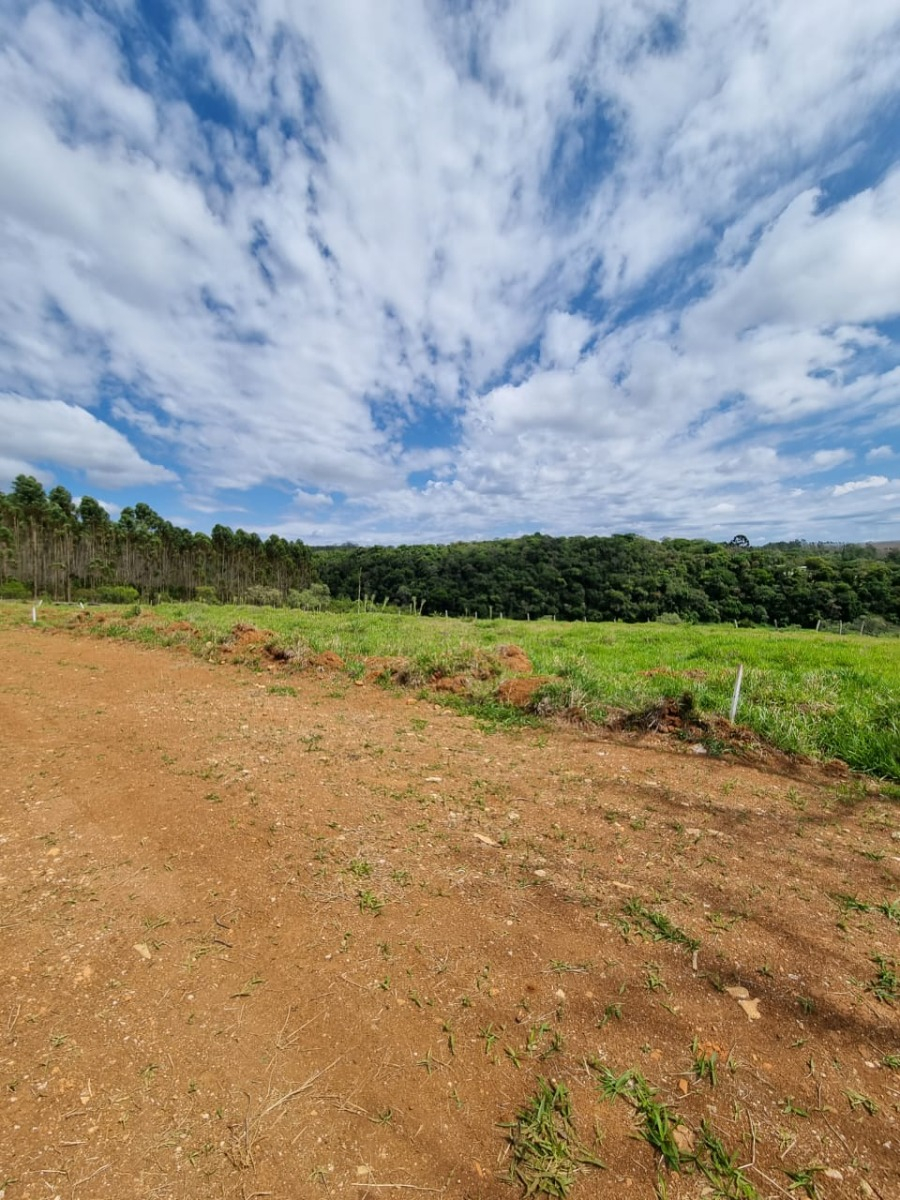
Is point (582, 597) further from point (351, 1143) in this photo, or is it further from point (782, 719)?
point (351, 1143)

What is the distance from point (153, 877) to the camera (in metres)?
3.03

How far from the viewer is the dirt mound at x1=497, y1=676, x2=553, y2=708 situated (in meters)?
6.79

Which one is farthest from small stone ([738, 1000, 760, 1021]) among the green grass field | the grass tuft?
the green grass field

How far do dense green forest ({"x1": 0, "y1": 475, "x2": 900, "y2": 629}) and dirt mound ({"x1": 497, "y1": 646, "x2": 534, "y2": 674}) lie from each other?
2747 cm

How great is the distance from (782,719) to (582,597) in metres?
47.0

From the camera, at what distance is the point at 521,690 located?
699 centimetres

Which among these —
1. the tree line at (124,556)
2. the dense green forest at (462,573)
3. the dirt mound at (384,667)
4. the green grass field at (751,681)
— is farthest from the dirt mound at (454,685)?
the tree line at (124,556)

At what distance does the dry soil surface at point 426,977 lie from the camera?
162cm

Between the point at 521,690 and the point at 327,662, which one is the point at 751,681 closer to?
the point at 521,690

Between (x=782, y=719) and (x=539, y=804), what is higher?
(x=782, y=719)

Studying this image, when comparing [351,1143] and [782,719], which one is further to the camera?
[782,719]

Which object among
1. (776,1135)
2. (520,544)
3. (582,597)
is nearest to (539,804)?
(776,1135)

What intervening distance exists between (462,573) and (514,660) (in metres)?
51.5

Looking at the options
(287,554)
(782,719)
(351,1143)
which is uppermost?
(287,554)
